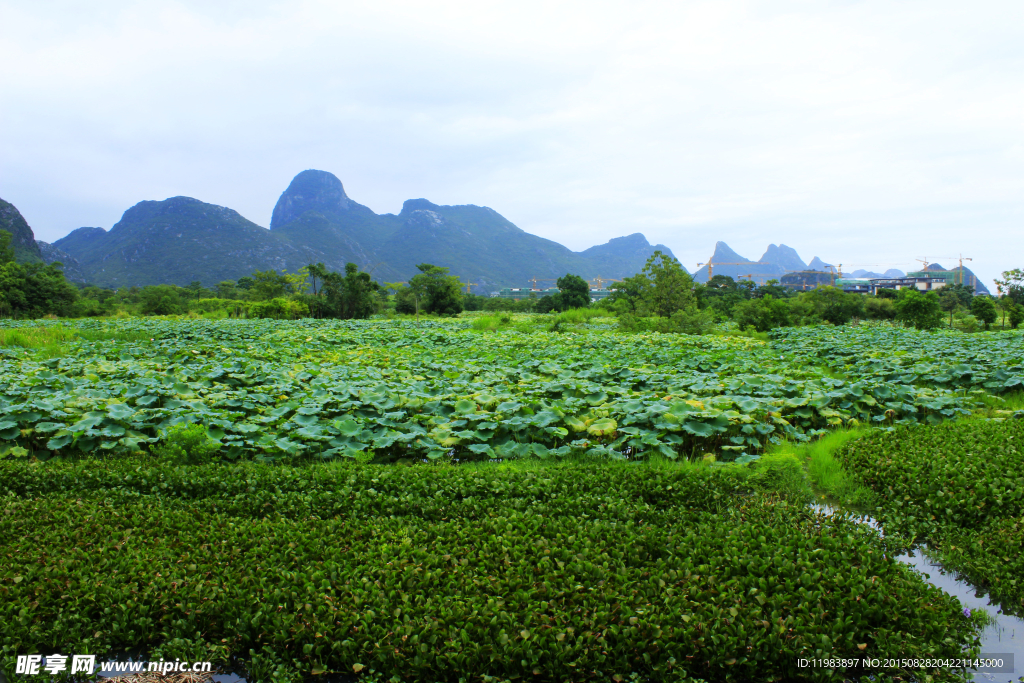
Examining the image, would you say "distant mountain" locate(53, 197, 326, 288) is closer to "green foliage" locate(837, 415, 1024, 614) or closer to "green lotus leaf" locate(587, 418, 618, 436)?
"green lotus leaf" locate(587, 418, 618, 436)

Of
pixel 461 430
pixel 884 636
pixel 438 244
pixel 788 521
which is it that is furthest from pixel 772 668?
pixel 438 244

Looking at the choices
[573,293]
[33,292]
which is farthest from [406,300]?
[33,292]

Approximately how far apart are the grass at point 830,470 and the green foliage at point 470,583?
0.56 meters

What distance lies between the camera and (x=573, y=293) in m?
35.3

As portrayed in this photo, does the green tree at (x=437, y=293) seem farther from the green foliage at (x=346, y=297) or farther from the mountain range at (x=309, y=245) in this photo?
the mountain range at (x=309, y=245)

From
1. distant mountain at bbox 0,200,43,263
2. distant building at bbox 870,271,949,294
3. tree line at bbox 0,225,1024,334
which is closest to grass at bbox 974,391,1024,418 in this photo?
tree line at bbox 0,225,1024,334

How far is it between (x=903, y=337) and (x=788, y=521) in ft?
46.2

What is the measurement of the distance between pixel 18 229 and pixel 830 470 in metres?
79.8

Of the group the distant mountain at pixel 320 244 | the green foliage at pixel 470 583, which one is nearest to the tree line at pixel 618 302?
the green foliage at pixel 470 583

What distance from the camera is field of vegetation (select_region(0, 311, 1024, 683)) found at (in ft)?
6.82

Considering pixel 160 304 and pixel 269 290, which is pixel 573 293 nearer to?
pixel 269 290

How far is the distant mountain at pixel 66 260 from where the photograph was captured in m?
63.2

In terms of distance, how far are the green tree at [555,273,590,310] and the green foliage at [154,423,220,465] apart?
3126cm

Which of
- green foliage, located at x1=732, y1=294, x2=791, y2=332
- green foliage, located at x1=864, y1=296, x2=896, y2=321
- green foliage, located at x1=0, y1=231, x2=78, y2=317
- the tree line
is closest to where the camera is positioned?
the tree line
